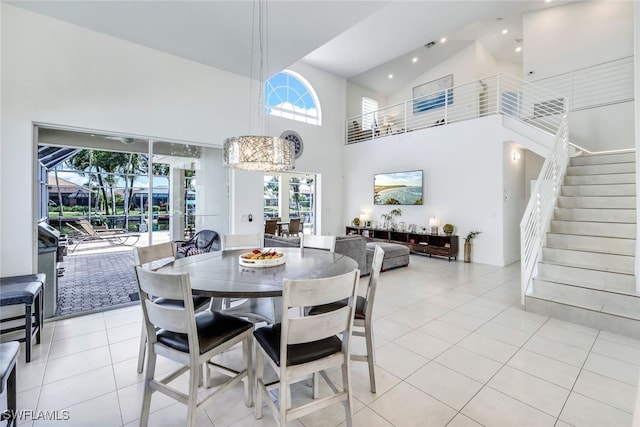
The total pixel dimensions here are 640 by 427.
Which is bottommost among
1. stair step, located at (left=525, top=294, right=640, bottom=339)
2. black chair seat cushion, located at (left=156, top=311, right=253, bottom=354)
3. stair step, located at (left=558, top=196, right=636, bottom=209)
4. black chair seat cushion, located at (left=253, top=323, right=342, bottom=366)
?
stair step, located at (left=525, top=294, right=640, bottom=339)

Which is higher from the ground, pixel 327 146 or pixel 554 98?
pixel 554 98

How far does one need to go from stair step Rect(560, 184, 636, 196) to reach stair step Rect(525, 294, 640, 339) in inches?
86.4

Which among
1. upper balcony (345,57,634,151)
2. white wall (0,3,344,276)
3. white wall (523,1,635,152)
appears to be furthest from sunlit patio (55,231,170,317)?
white wall (523,1,635,152)

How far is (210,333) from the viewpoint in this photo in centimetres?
180

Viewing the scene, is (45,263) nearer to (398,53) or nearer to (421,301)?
(421,301)

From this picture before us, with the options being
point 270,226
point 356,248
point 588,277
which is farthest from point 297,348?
point 270,226

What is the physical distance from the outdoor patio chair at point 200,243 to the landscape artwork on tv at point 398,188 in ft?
15.6

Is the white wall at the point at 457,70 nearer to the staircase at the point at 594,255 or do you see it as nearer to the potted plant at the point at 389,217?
the potted plant at the point at 389,217

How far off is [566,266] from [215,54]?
537cm

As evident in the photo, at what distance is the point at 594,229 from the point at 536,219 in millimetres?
832

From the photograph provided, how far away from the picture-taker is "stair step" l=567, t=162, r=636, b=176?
454cm

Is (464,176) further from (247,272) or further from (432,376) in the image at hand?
(247,272)

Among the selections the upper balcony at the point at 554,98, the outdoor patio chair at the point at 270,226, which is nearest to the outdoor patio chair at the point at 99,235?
the outdoor patio chair at the point at 270,226

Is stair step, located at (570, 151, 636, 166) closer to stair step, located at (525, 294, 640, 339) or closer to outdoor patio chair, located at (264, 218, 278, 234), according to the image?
stair step, located at (525, 294, 640, 339)
